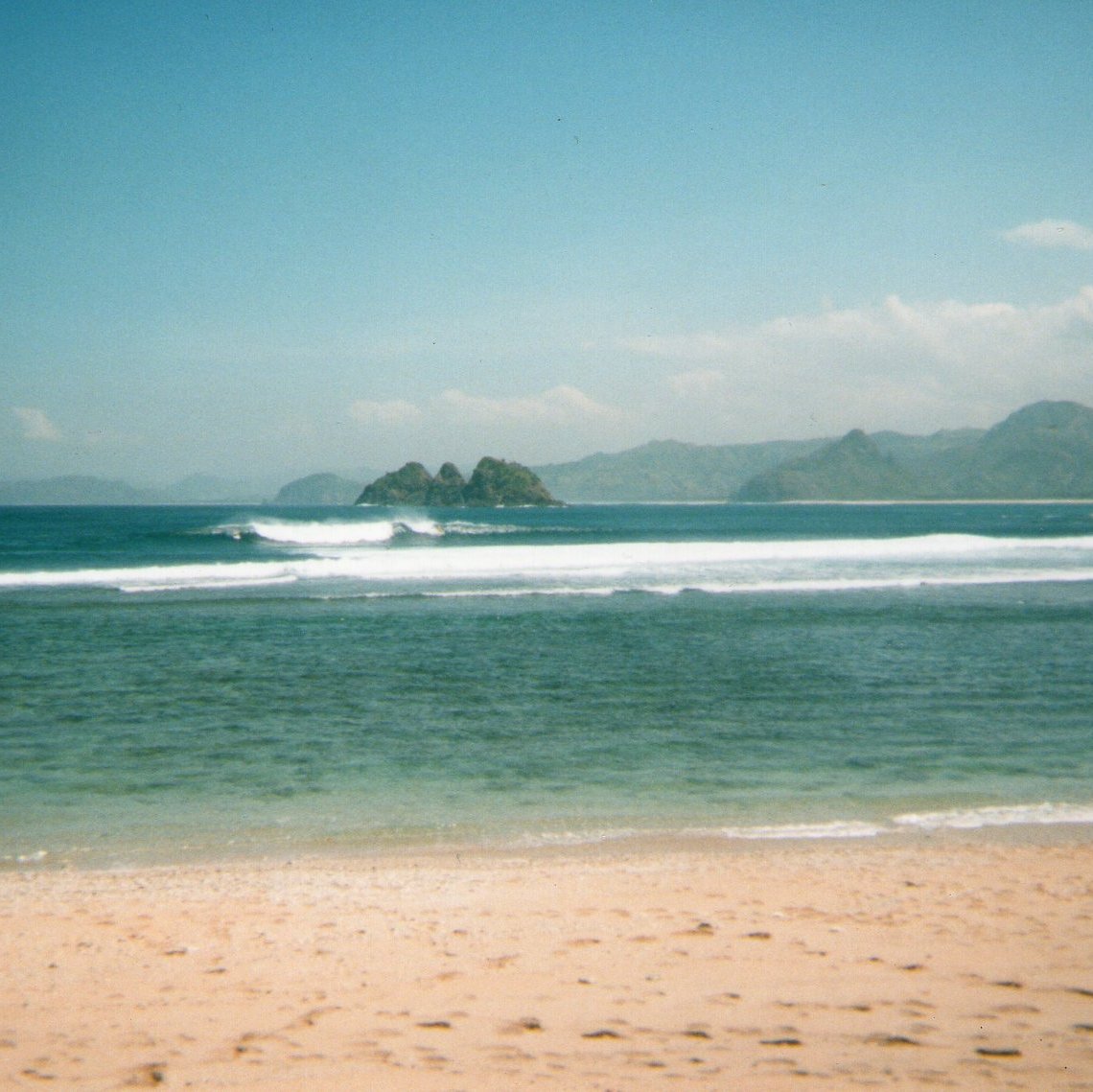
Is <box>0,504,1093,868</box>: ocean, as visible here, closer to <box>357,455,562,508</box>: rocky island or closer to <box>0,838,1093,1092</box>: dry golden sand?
<box>0,838,1093,1092</box>: dry golden sand

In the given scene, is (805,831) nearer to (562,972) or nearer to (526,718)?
(562,972)

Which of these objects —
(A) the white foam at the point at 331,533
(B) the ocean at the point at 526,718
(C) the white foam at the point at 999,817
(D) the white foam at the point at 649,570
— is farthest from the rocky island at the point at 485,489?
(C) the white foam at the point at 999,817

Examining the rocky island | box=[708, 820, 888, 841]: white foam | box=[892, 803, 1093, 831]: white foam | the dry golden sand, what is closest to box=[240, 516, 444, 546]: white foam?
box=[708, 820, 888, 841]: white foam

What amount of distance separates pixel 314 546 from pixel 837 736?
54.4 metres

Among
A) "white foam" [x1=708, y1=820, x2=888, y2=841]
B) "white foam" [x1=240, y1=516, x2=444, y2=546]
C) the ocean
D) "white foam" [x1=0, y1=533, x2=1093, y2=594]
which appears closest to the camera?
"white foam" [x1=708, y1=820, x2=888, y2=841]

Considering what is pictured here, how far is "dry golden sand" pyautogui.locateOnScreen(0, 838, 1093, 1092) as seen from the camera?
4.13 m

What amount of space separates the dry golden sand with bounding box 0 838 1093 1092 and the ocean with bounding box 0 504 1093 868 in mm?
955

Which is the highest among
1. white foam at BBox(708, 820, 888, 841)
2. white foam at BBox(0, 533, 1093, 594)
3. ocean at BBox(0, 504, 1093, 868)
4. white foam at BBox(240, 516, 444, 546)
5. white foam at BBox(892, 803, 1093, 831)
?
white foam at BBox(240, 516, 444, 546)

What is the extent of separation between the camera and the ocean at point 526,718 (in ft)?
27.8

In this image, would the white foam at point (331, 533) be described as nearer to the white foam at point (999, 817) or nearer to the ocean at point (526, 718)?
the ocean at point (526, 718)

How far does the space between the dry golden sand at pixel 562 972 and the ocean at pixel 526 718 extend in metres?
0.95

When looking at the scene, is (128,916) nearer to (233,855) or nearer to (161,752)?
(233,855)

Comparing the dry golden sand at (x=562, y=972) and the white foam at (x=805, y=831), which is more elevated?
the dry golden sand at (x=562, y=972)

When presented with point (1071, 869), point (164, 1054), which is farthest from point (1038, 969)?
point (164, 1054)
